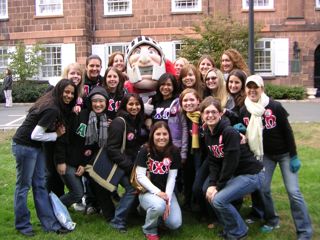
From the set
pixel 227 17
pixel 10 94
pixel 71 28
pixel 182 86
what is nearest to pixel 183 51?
pixel 227 17

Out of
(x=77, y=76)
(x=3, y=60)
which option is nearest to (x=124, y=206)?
(x=77, y=76)

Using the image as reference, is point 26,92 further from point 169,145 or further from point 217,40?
point 169,145

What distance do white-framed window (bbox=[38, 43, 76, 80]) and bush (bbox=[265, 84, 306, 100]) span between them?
9341mm

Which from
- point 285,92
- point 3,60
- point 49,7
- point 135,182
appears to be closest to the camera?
point 135,182

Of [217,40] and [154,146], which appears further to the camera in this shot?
[217,40]

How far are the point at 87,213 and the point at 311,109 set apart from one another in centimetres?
1228

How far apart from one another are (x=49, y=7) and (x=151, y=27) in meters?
5.08

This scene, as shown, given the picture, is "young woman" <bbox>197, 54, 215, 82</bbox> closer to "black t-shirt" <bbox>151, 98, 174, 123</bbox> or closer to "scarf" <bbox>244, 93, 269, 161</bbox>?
"black t-shirt" <bbox>151, 98, 174, 123</bbox>

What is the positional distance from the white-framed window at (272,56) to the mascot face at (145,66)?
16126mm

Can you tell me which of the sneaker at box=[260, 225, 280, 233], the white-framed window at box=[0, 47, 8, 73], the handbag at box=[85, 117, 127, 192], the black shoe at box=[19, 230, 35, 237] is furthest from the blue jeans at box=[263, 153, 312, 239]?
the white-framed window at box=[0, 47, 8, 73]

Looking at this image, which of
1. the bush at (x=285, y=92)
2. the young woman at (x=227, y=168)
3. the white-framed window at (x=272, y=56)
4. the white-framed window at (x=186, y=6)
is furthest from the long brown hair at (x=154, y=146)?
the white-framed window at (x=186, y=6)

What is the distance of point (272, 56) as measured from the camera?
2125 centimetres

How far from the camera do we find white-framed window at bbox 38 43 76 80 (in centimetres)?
2216

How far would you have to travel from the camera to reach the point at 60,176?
5.47 m
